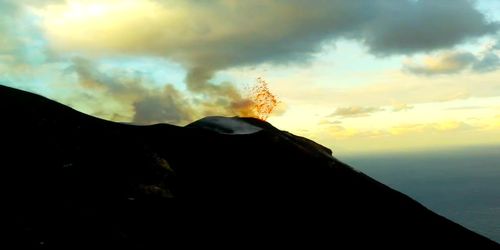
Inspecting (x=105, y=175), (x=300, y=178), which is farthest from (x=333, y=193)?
(x=105, y=175)

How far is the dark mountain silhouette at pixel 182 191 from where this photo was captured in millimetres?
17844

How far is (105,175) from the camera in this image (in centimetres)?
2117

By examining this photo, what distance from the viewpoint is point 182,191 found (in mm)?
23203

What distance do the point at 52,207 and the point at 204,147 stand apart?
41.0ft

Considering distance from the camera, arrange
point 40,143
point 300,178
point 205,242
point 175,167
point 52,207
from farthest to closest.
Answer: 1. point 300,178
2. point 175,167
3. point 40,143
4. point 205,242
5. point 52,207

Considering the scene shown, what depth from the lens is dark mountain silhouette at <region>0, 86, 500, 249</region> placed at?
58.5 feet

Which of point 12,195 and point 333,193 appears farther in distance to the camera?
point 333,193

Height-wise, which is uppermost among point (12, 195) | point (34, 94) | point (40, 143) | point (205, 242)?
point (34, 94)

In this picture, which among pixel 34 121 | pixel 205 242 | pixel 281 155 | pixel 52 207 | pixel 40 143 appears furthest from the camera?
pixel 281 155

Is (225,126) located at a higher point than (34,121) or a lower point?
higher

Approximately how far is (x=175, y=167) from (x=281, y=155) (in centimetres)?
803

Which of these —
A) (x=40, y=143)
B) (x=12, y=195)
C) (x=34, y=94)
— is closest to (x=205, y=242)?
(x=12, y=195)

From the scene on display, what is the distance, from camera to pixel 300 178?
2780 centimetres

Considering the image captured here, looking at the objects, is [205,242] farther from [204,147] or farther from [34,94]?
[34,94]
